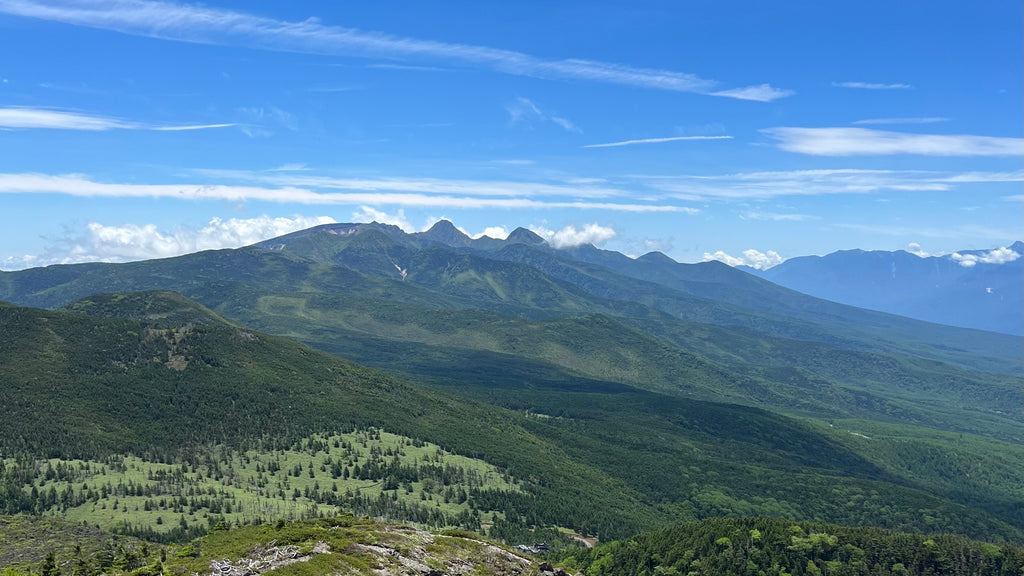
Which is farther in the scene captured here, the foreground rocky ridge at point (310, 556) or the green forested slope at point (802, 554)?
the green forested slope at point (802, 554)

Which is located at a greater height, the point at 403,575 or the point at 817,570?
the point at 403,575

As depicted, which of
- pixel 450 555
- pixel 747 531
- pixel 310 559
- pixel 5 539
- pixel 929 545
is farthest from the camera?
pixel 747 531

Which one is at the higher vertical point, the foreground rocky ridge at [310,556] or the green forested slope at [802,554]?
the foreground rocky ridge at [310,556]

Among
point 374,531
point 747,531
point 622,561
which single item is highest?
point 374,531

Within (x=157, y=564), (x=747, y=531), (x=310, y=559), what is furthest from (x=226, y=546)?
(x=747, y=531)

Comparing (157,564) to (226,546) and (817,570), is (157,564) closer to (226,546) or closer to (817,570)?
(226,546)

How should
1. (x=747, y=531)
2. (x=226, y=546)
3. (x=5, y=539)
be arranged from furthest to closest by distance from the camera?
(x=747, y=531), (x=5, y=539), (x=226, y=546)

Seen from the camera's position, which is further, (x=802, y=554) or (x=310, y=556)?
(x=802, y=554)

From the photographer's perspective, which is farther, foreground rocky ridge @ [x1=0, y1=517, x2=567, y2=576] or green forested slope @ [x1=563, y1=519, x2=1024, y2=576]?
green forested slope @ [x1=563, y1=519, x2=1024, y2=576]

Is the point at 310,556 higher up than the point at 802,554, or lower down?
higher up

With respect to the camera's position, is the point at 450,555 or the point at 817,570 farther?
the point at 817,570

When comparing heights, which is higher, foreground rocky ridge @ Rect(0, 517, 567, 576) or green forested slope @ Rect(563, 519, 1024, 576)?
foreground rocky ridge @ Rect(0, 517, 567, 576)
